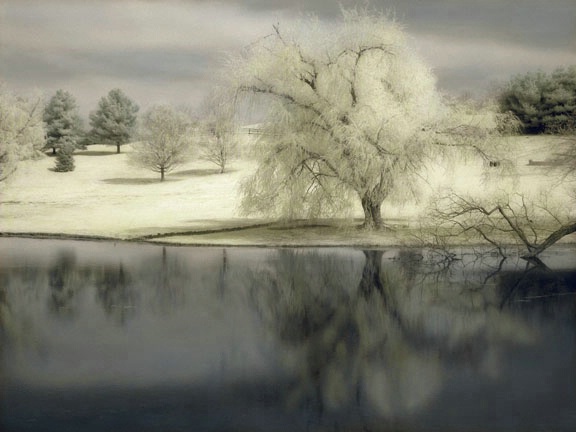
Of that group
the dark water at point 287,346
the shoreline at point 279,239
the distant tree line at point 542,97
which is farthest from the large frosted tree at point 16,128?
the distant tree line at point 542,97

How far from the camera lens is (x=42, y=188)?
3519cm

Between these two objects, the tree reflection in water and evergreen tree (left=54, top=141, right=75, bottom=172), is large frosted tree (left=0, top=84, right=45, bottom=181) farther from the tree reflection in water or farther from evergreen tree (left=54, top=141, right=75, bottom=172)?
the tree reflection in water

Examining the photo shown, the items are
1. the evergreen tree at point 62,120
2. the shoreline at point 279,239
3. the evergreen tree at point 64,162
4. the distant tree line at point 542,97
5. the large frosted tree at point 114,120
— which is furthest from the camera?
the large frosted tree at point 114,120

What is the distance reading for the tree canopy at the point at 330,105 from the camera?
19.0 meters

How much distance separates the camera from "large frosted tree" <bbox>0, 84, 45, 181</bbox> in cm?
2691

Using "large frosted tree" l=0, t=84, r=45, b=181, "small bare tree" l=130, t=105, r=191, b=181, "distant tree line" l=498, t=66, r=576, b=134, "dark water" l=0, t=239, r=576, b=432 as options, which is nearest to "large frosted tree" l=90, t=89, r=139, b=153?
"small bare tree" l=130, t=105, r=191, b=181

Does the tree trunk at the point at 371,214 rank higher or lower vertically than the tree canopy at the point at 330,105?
lower

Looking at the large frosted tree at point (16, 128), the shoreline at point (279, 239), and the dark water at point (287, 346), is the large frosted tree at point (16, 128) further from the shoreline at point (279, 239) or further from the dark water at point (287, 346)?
the dark water at point (287, 346)

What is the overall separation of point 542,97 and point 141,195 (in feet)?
66.4

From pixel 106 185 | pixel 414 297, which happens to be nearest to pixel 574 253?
pixel 414 297

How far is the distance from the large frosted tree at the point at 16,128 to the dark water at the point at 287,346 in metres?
13.2

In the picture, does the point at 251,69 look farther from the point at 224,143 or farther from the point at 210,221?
the point at 224,143

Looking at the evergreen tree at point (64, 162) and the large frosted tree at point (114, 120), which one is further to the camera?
the large frosted tree at point (114, 120)

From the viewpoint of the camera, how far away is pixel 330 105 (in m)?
19.3
